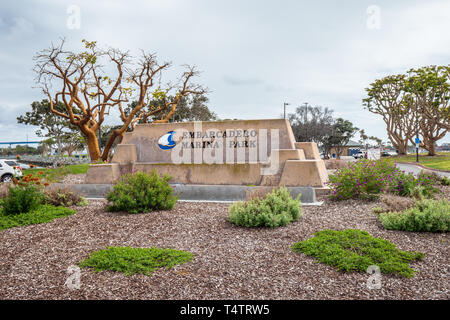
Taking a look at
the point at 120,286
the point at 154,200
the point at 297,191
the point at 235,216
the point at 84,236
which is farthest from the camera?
the point at 297,191

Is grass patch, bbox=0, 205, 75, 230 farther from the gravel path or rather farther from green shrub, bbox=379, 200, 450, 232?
green shrub, bbox=379, 200, 450, 232

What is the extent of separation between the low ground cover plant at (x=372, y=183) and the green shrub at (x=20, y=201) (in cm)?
782

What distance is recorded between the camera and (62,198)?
9.05 metres

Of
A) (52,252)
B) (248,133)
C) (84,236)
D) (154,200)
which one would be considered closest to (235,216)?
(154,200)

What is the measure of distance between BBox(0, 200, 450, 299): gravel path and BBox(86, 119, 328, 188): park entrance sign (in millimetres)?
3737

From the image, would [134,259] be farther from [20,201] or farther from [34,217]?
[20,201]

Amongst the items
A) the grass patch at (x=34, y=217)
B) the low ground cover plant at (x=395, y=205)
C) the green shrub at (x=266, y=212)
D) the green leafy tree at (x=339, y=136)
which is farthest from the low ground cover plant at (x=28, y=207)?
the green leafy tree at (x=339, y=136)

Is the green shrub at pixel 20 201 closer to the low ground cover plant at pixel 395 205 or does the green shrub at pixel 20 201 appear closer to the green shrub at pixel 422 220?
the green shrub at pixel 422 220

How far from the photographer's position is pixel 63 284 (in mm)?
4207

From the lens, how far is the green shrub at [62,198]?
8988 millimetres

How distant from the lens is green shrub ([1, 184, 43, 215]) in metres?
7.86

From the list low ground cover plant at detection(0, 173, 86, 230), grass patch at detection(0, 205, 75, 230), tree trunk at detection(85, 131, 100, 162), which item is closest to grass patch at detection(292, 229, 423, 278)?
grass patch at detection(0, 205, 75, 230)

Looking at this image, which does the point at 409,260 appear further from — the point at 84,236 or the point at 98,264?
the point at 84,236
